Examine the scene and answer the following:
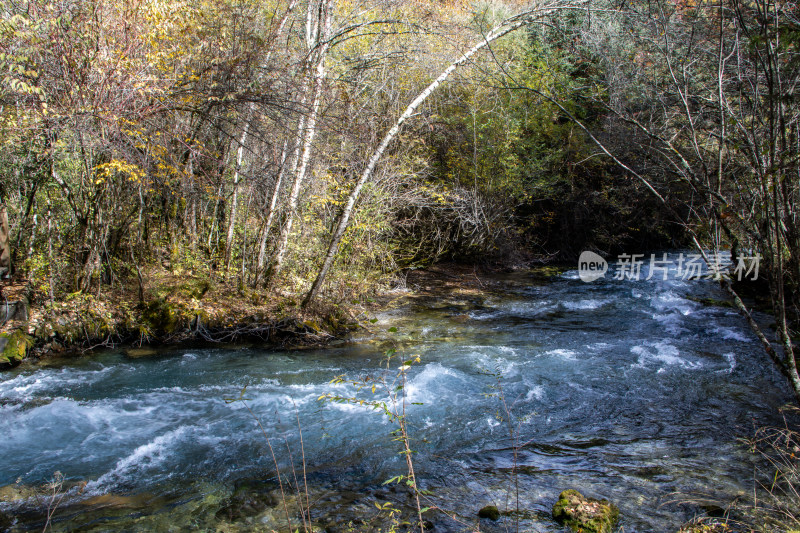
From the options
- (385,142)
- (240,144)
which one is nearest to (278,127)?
(240,144)

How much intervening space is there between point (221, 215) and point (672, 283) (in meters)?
11.3

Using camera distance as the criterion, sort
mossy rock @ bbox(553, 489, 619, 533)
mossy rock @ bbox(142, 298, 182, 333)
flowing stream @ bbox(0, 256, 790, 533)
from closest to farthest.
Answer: mossy rock @ bbox(553, 489, 619, 533), flowing stream @ bbox(0, 256, 790, 533), mossy rock @ bbox(142, 298, 182, 333)

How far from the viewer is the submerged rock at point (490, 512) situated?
358 centimetres

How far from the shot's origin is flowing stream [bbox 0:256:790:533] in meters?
3.82

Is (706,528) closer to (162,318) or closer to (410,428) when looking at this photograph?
(410,428)

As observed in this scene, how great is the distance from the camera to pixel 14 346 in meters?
6.81

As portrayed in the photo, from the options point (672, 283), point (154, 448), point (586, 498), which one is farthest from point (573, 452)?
point (672, 283)

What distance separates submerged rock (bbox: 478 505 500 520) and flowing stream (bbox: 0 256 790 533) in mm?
53

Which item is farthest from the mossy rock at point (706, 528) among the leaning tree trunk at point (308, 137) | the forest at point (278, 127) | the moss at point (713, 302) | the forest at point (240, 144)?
the moss at point (713, 302)

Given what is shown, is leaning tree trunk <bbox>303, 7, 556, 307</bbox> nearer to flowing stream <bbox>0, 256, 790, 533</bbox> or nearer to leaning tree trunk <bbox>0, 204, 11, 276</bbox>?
flowing stream <bbox>0, 256, 790, 533</bbox>

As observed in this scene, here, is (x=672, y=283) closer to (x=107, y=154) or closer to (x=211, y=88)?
(x=211, y=88)

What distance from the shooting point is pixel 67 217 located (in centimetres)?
831

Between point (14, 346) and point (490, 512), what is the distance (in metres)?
6.80

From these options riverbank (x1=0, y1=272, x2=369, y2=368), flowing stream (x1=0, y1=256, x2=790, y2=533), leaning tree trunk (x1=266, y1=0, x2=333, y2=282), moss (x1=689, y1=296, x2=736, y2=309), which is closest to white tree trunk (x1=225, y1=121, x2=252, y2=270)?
riverbank (x1=0, y1=272, x2=369, y2=368)
